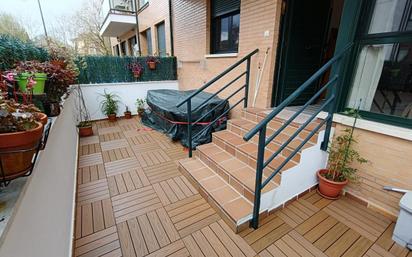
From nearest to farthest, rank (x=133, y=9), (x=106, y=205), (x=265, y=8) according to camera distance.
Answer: (x=106, y=205)
(x=265, y=8)
(x=133, y=9)

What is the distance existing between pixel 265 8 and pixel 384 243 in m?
2.88

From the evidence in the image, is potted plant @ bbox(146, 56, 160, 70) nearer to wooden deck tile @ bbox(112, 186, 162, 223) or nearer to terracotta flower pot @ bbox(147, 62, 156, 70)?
terracotta flower pot @ bbox(147, 62, 156, 70)

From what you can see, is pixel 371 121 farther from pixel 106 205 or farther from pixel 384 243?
pixel 106 205

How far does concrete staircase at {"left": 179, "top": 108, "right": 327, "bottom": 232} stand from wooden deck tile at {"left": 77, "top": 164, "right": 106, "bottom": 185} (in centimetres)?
103

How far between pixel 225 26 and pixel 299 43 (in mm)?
1544

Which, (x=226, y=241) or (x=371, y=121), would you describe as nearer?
(x=226, y=241)

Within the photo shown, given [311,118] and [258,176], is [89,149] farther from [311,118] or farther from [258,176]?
[311,118]

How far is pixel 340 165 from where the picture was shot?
6.76ft

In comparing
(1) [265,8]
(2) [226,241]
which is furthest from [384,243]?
(1) [265,8]

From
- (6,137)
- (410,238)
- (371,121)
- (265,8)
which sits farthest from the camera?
(265,8)

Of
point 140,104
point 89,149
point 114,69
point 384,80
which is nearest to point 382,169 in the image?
point 384,80

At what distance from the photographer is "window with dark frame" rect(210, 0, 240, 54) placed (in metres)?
3.53

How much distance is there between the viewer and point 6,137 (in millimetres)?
708

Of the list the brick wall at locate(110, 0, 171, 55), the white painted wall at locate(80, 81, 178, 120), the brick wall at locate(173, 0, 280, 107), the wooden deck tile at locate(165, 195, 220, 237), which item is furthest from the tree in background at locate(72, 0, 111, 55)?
the wooden deck tile at locate(165, 195, 220, 237)
